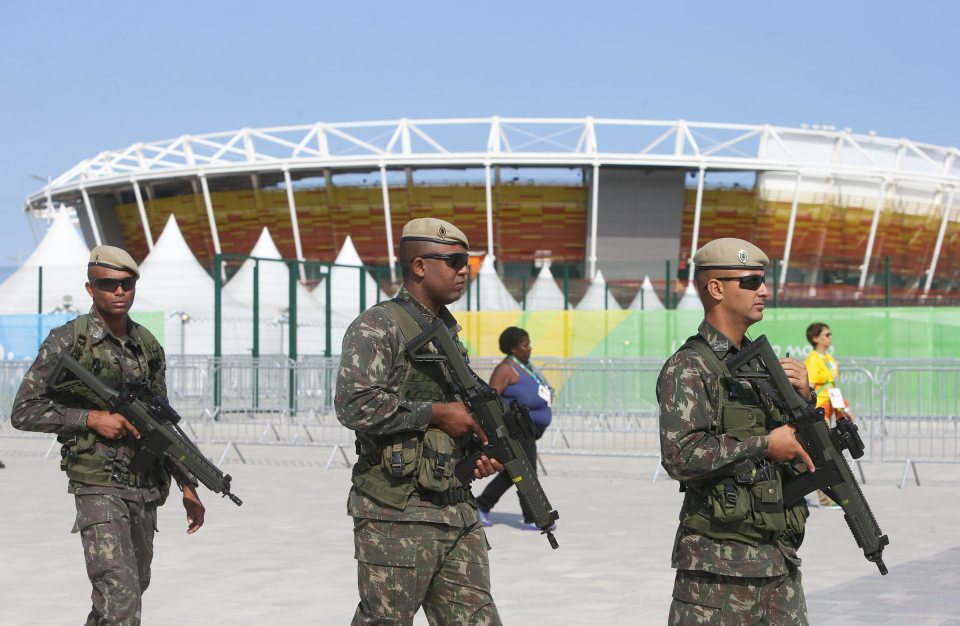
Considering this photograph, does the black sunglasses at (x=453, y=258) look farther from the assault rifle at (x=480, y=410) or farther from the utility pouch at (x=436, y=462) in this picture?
the utility pouch at (x=436, y=462)

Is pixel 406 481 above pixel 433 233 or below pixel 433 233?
below

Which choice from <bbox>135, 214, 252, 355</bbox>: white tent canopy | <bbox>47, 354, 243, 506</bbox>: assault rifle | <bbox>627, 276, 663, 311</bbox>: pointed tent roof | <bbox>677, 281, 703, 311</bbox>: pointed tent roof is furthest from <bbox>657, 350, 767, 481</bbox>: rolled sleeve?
<bbox>677, 281, 703, 311</bbox>: pointed tent roof

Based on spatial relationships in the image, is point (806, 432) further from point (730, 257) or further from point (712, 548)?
point (730, 257)

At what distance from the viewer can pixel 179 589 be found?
8.20 metres

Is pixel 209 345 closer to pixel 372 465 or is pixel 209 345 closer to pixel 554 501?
pixel 554 501

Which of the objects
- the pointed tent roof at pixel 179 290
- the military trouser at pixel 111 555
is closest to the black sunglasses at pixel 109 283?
the military trouser at pixel 111 555

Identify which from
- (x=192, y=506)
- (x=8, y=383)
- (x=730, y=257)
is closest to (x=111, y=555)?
(x=192, y=506)

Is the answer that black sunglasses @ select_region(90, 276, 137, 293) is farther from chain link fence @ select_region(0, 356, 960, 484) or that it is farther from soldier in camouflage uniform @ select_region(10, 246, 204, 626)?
chain link fence @ select_region(0, 356, 960, 484)

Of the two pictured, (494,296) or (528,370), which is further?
(494,296)

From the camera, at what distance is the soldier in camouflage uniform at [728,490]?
4074 mm

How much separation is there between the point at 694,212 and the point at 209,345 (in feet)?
133

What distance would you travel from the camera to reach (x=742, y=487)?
4.10 metres

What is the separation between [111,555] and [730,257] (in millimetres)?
2569

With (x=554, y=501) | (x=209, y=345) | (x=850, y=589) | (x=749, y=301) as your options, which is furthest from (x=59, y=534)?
(x=209, y=345)
